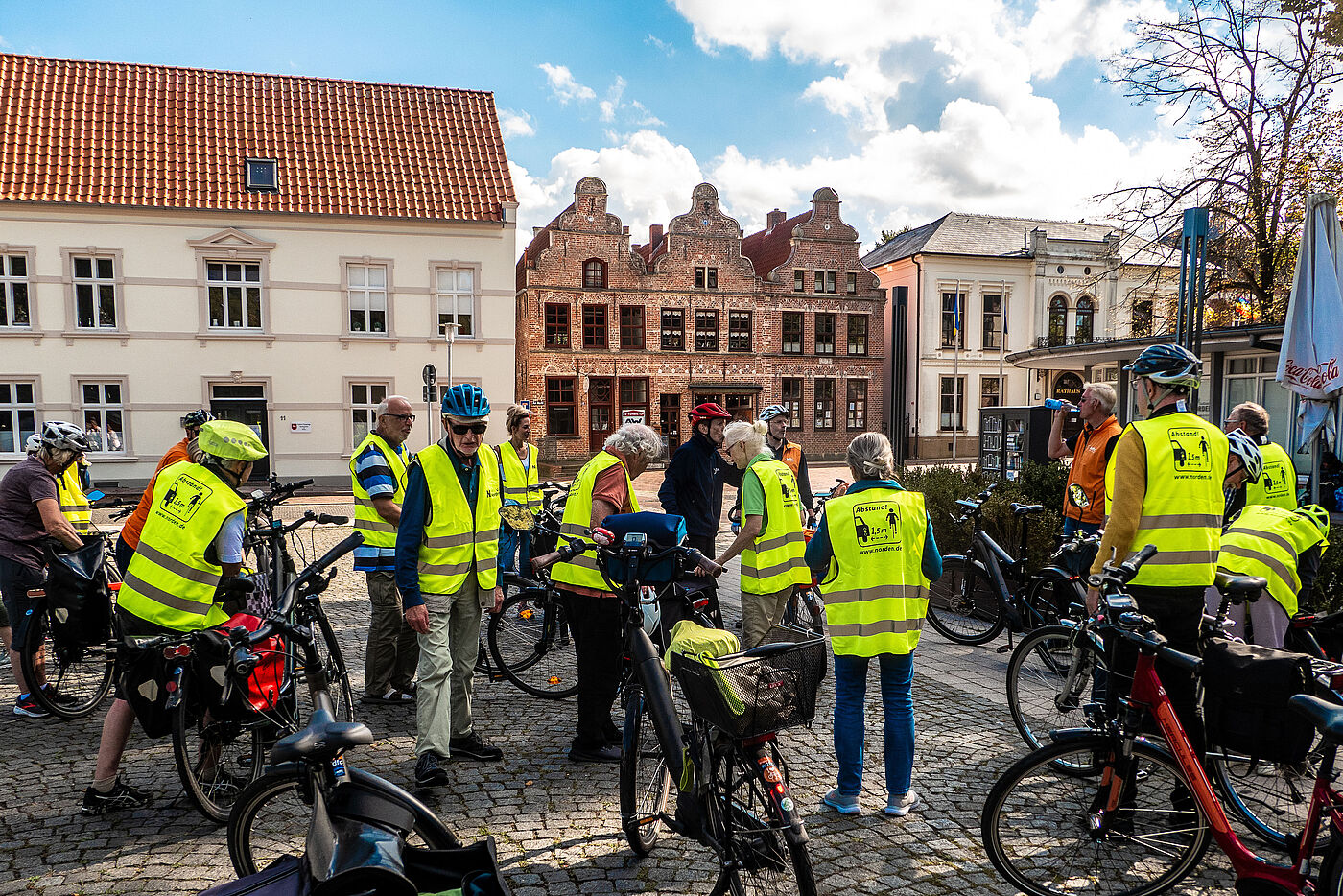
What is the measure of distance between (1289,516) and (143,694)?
571 cm

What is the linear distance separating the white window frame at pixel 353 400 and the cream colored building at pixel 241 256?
0.06 m

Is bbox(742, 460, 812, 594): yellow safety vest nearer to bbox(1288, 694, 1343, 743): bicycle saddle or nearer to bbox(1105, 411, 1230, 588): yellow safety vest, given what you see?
bbox(1105, 411, 1230, 588): yellow safety vest

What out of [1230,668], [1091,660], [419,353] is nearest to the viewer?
[1230,668]

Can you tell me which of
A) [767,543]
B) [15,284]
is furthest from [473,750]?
[15,284]

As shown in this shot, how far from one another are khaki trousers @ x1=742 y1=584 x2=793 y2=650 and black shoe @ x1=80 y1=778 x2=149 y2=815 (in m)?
3.44

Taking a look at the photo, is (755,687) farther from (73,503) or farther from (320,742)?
(73,503)

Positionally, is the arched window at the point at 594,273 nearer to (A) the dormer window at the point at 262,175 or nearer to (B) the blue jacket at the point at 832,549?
(A) the dormer window at the point at 262,175

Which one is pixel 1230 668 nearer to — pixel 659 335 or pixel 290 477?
pixel 290 477

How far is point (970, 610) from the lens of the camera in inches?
310

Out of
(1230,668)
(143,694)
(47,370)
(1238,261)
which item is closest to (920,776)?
(1230,668)

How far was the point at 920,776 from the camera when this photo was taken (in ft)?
14.8

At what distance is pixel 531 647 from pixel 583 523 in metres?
1.96

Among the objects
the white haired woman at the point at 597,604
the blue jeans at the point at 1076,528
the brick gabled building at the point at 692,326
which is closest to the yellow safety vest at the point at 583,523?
the white haired woman at the point at 597,604

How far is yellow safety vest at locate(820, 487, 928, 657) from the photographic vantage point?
3926 millimetres
